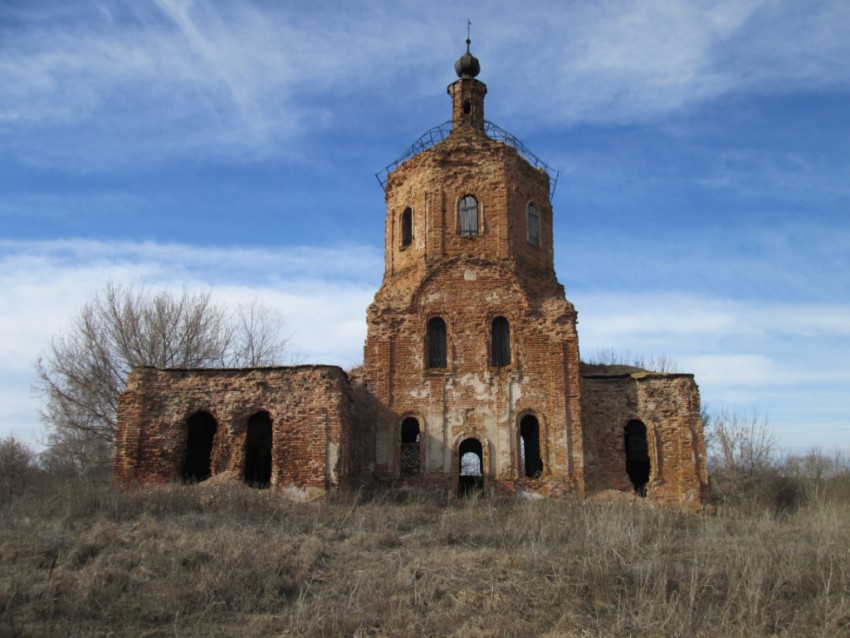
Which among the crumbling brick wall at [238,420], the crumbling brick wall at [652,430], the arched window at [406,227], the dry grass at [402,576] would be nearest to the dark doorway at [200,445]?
the crumbling brick wall at [238,420]

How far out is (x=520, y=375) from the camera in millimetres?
17906

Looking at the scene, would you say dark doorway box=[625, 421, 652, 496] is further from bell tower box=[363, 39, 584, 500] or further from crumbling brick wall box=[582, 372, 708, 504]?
bell tower box=[363, 39, 584, 500]

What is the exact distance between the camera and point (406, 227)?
20.7 metres

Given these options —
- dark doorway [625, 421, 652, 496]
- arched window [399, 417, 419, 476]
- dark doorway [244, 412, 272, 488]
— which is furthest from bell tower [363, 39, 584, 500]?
dark doorway [244, 412, 272, 488]

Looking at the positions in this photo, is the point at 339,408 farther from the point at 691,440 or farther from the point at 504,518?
the point at 691,440

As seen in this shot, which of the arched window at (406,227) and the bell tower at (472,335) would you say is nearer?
the bell tower at (472,335)

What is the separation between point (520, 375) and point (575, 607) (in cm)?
1010

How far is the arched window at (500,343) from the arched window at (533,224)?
10.5 feet

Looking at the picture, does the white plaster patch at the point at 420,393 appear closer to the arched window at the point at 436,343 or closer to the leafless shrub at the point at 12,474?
the arched window at the point at 436,343

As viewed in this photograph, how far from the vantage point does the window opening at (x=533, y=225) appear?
20.5 metres

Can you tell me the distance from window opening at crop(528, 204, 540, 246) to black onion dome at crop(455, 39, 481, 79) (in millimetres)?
5438

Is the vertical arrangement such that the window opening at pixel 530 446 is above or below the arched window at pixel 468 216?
below

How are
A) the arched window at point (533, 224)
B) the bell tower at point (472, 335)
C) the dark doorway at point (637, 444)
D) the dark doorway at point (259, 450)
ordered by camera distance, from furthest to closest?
the arched window at point (533, 224)
the dark doorway at point (259, 450)
the dark doorway at point (637, 444)
the bell tower at point (472, 335)

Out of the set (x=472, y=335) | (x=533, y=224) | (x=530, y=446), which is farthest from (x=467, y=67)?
(x=530, y=446)
